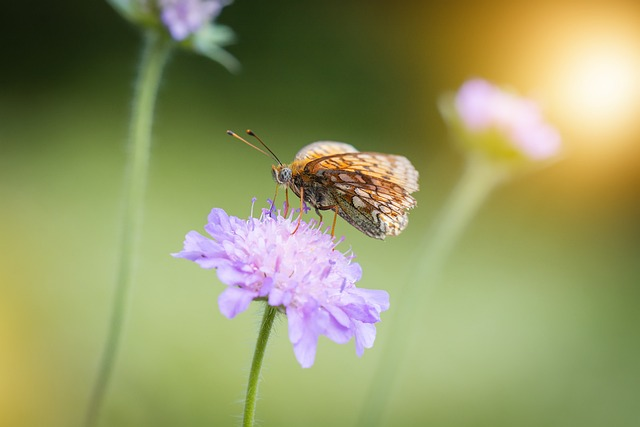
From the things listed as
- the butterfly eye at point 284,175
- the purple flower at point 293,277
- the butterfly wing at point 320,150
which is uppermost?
the butterfly wing at point 320,150

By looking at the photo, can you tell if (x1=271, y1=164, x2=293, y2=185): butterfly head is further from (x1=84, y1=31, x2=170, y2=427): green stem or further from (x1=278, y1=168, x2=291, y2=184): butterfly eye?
(x1=84, y1=31, x2=170, y2=427): green stem

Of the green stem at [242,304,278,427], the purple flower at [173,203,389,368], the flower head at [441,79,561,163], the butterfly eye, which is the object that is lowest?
the green stem at [242,304,278,427]

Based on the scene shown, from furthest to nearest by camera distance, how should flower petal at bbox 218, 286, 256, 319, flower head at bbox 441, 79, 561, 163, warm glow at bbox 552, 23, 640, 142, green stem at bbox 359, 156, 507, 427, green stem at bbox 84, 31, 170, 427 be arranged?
warm glow at bbox 552, 23, 640, 142, flower head at bbox 441, 79, 561, 163, green stem at bbox 359, 156, 507, 427, green stem at bbox 84, 31, 170, 427, flower petal at bbox 218, 286, 256, 319

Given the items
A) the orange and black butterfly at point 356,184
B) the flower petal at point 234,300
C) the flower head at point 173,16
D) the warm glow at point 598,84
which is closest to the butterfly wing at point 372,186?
the orange and black butterfly at point 356,184

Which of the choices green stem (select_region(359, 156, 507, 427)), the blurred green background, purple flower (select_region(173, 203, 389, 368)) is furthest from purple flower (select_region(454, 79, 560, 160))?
purple flower (select_region(173, 203, 389, 368))

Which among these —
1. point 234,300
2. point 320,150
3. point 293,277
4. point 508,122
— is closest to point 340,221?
point 508,122

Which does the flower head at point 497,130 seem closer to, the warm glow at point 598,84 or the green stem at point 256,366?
the green stem at point 256,366

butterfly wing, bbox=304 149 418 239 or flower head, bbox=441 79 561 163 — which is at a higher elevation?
flower head, bbox=441 79 561 163
